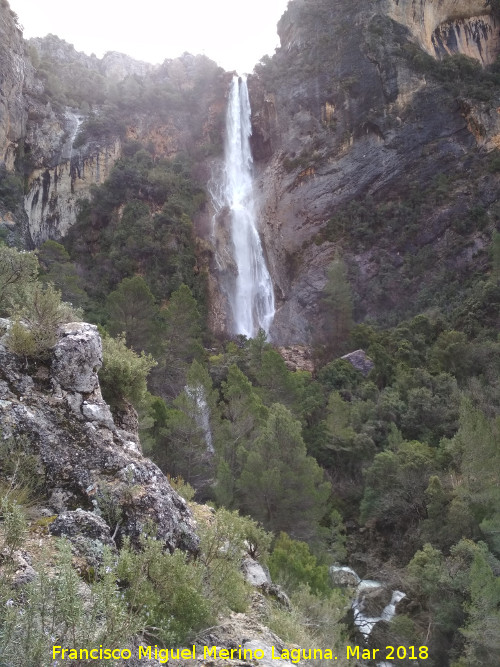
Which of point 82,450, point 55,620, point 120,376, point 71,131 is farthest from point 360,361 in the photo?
point 71,131

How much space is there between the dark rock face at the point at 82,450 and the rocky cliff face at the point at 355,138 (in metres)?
30.8

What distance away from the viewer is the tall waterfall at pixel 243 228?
4012cm

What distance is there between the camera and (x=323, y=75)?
1767 inches

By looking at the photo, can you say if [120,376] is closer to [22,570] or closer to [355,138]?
[22,570]

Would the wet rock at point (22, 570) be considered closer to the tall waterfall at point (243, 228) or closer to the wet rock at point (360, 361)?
the wet rock at point (360, 361)

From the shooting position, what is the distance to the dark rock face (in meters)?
5.30

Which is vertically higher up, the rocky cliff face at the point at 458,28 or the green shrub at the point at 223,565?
the rocky cliff face at the point at 458,28

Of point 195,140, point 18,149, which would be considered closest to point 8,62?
point 18,149

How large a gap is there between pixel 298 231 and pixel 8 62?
87.3 ft

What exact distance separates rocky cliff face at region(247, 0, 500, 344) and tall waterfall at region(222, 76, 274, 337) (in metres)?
1.19

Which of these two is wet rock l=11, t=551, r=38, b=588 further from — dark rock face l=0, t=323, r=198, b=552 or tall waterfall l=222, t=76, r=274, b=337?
tall waterfall l=222, t=76, r=274, b=337

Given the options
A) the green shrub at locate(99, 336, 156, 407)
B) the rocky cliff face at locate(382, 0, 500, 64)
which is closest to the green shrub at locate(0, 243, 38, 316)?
the green shrub at locate(99, 336, 156, 407)

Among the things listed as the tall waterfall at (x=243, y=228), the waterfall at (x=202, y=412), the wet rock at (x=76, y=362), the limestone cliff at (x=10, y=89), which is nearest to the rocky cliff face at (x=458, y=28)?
the tall waterfall at (x=243, y=228)

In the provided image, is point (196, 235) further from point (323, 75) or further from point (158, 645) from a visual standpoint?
point (158, 645)
